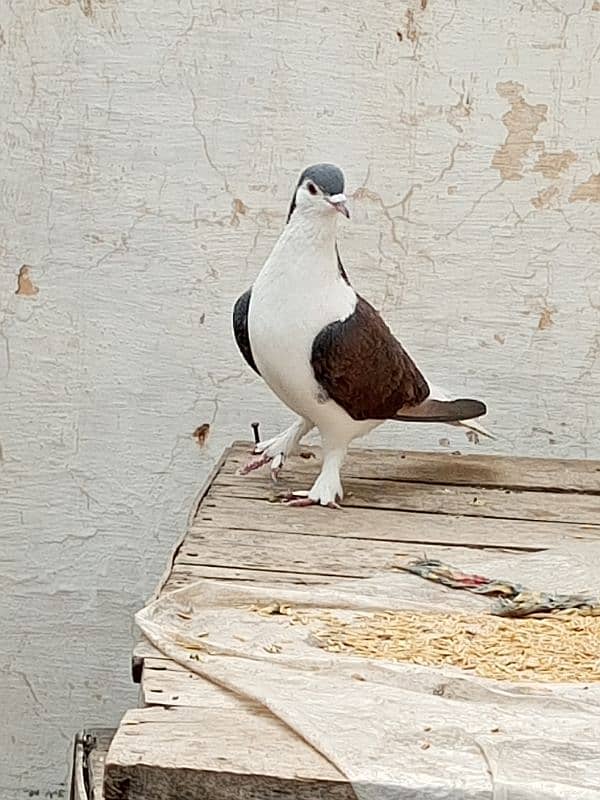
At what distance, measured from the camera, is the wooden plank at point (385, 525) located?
1.29m

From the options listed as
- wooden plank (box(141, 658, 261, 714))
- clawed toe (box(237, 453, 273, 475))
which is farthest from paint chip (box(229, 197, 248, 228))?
wooden plank (box(141, 658, 261, 714))

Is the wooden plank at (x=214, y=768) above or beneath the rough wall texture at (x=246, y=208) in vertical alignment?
beneath

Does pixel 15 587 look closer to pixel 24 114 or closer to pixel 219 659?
pixel 24 114

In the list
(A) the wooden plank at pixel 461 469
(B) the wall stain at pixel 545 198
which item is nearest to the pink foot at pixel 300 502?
(A) the wooden plank at pixel 461 469

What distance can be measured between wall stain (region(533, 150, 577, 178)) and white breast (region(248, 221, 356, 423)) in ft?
1.46

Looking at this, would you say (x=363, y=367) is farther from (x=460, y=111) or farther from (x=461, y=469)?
(x=460, y=111)

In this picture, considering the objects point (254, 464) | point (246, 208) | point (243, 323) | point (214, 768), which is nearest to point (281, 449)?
point (254, 464)

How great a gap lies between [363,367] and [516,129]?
497 mm

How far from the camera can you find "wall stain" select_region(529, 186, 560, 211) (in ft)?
5.59

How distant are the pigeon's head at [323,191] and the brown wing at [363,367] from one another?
11cm

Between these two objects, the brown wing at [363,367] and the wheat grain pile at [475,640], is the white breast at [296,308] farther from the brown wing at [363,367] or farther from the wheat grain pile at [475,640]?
the wheat grain pile at [475,640]

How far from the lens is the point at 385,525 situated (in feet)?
4.36

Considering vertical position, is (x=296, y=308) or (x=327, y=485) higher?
(x=296, y=308)

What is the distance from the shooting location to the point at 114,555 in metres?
1.82
